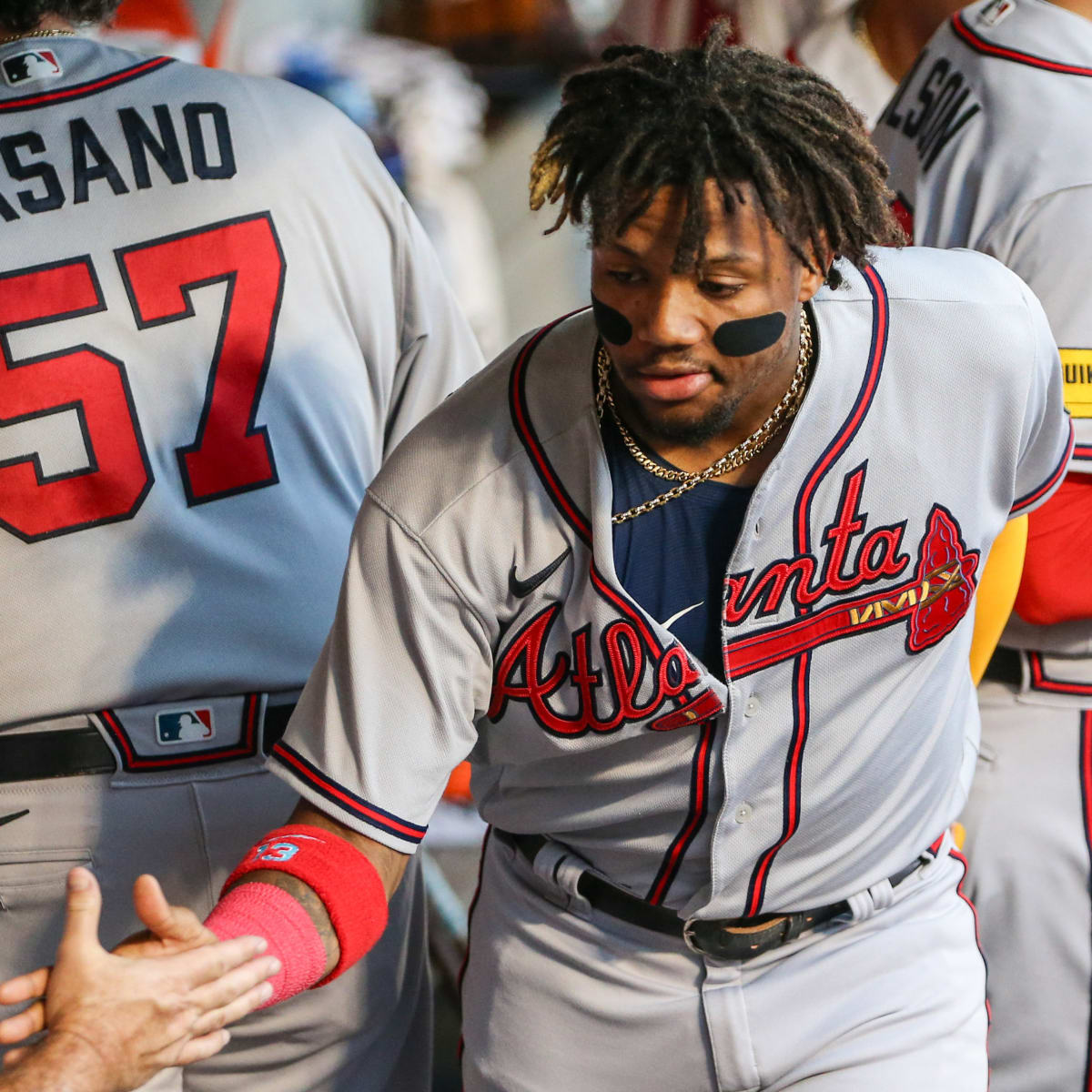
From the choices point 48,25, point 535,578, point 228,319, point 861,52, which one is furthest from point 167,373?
point 861,52

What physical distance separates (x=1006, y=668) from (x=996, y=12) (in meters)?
1.06

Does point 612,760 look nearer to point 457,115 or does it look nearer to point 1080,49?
point 1080,49

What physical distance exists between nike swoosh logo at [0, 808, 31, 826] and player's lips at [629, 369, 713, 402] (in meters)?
1.02

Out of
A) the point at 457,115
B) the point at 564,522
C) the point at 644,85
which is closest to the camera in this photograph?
the point at 644,85

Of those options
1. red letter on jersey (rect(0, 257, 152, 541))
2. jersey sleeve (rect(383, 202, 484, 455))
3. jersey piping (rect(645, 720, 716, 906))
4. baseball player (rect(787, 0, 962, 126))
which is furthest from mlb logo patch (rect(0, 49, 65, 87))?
baseball player (rect(787, 0, 962, 126))

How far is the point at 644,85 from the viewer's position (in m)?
1.54

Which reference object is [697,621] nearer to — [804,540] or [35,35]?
[804,540]

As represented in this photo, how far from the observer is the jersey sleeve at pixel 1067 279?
2.25 m

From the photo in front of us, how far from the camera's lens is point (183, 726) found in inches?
80.3

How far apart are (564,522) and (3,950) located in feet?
3.29

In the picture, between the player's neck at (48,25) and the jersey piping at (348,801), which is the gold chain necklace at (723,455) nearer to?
the jersey piping at (348,801)

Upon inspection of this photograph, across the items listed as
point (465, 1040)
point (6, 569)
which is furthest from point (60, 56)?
point (465, 1040)

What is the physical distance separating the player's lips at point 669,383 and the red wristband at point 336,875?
0.59 m

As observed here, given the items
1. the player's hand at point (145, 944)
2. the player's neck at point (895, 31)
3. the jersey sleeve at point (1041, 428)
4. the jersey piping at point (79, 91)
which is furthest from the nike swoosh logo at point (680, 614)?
the player's neck at point (895, 31)
